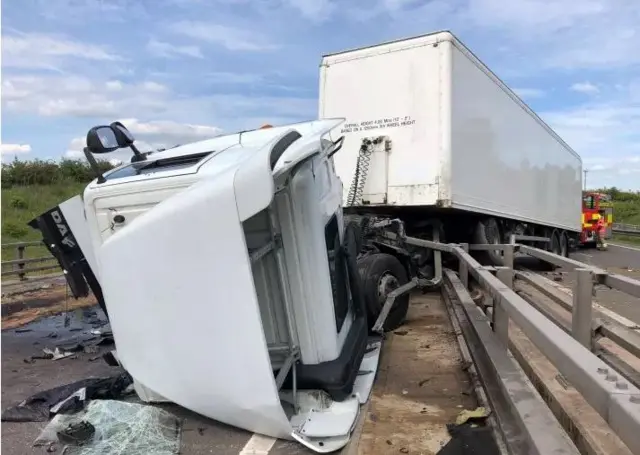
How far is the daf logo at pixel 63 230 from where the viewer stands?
173 inches

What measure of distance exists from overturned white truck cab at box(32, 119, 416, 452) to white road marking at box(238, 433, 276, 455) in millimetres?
91

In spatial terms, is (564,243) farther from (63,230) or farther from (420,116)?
(63,230)

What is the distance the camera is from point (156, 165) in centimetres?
410

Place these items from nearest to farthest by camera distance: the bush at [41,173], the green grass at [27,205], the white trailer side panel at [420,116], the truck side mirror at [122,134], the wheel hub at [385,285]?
the truck side mirror at [122,134]
the wheel hub at [385,285]
the white trailer side panel at [420,116]
the green grass at [27,205]
the bush at [41,173]

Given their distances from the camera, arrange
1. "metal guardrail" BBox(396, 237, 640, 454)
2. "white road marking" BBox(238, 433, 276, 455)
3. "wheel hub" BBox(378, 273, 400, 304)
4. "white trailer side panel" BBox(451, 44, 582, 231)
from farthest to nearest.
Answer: "white trailer side panel" BBox(451, 44, 582, 231)
"wheel hub" BBox(378, 273, 400, 304)
"white road marking" BBox(238, 433, 276, 455)
"metal guardrail" BBox(396, 237, 640, 454)

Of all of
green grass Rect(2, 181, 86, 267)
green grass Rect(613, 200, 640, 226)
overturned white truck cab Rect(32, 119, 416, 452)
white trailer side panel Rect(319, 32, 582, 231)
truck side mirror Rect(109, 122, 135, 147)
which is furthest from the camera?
green grass Rect(613, 200, 640, 226)

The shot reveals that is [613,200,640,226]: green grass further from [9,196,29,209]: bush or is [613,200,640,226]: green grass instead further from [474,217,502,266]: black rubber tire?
[474,217,502,266]: black rubber tire

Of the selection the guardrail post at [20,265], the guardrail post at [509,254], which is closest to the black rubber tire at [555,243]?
the guardrail post at [509,254]

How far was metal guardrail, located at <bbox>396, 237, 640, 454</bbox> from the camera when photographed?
180cm

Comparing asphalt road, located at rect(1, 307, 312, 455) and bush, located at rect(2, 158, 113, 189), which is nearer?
asphalt road, located at rect(1, 307, 312, 455)

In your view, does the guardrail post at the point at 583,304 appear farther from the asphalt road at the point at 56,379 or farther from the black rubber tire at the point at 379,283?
the asphalt road at the point at 56,379

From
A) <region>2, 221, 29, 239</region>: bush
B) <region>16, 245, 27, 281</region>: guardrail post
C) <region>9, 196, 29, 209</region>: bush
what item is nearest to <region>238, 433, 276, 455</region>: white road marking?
<region>16, 245, 27, 281</region>: guardrail post

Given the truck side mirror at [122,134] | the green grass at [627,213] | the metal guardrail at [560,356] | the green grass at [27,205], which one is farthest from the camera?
the green grass at [627,213]

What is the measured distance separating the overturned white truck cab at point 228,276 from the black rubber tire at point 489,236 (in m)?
7.01
